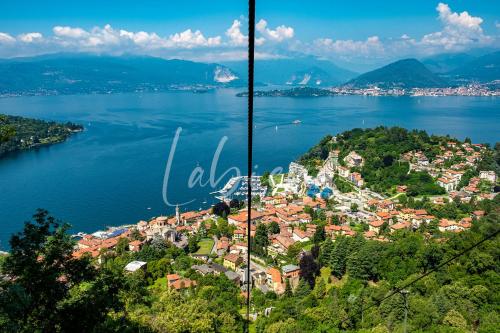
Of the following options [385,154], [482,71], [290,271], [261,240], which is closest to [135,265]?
[261,240]

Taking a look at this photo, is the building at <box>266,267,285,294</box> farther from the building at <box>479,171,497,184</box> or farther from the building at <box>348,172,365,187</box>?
the building at <box>479,171,497,184</box>

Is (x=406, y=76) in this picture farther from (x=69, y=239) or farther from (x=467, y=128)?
(x=69, y=239)

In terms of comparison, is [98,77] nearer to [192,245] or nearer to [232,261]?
[192,245]

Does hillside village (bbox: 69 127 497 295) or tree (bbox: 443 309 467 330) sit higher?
tree (bbox: 443 309 467 330)

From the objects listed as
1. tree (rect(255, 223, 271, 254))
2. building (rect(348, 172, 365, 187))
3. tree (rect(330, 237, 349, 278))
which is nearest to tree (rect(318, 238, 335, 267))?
tree (rect(330, 237, 349, 278))

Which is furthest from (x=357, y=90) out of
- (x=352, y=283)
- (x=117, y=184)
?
(x=352, y=283)
